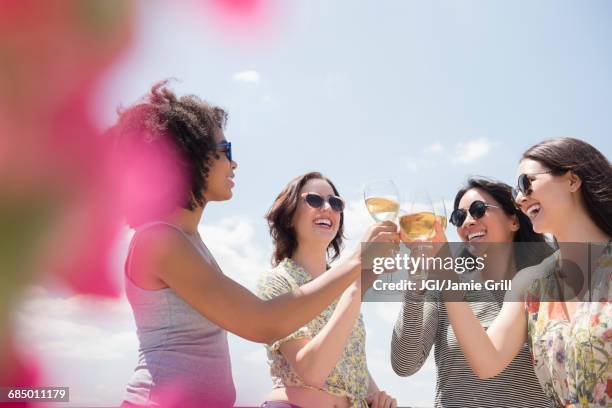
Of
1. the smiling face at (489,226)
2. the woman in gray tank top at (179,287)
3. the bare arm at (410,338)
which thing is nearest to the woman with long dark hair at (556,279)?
the bare arm at (410,338)

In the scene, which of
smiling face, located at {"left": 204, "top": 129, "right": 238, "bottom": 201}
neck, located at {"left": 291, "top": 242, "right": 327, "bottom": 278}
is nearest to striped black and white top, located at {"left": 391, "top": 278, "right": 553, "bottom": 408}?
neck, located at {"left": 291, "top": 242, "right": 327, "bottom": 278}

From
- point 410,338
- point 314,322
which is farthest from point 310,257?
point 410,338

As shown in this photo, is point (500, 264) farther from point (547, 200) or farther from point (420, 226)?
point (420, 226)

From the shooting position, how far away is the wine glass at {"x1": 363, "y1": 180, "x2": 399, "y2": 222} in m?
3.56

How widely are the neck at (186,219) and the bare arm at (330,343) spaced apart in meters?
1.02

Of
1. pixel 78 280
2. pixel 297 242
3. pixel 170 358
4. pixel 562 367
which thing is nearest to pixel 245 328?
pixel 170 358

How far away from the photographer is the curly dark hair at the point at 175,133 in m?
2.92

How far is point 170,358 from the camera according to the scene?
2.59 metres

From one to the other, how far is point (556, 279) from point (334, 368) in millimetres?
1534

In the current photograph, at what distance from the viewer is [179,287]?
8.28 feet

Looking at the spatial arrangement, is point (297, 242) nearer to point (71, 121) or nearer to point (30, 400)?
point (71, 121)

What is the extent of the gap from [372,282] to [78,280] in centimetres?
Answer: 290

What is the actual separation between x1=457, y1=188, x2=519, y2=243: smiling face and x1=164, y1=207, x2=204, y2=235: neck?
2615 mm

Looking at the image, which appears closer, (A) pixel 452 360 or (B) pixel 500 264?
(A) pixel 452 360
